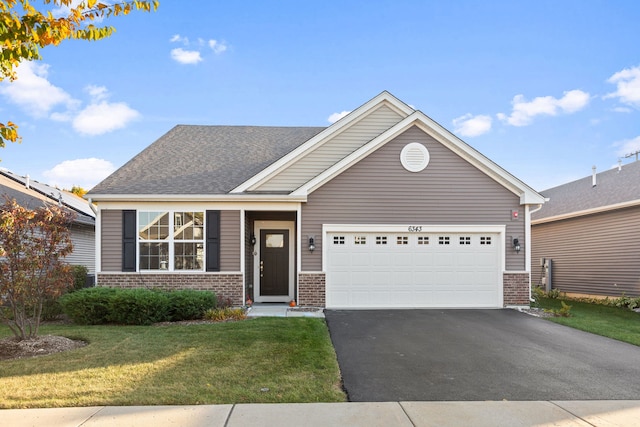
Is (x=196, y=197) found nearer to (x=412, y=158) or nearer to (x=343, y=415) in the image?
(x=412, y=158)

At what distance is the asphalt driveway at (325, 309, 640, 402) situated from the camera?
17.6ft

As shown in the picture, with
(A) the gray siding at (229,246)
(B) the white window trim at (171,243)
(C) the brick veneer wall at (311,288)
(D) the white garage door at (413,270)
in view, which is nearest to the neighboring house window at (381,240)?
(D) the white garage door at (413,270)

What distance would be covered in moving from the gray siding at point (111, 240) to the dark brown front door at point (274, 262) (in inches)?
160

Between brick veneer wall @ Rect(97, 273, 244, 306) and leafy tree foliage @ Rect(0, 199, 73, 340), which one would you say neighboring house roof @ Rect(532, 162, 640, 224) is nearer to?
brick veneer wall @ Rect(97, 273, 244, 306)

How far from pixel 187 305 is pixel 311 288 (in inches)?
134

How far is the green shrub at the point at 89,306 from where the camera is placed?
31.8 ft

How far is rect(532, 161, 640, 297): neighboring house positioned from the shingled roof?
1103 centimetres

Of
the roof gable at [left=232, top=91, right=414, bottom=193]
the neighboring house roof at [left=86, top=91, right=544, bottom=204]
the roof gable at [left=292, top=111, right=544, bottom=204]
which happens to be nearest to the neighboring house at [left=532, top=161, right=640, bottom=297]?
the roof gable at [left=292, top=111, right=544, bottom=204]

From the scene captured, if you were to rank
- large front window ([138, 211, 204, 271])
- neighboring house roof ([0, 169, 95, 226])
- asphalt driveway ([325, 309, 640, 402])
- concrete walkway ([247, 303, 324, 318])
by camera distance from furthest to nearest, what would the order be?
1. neighboring house roof ([0, 169, 95, 226])
2. large front window ([138, 211, 204, 271])
3. concrete walkway ([247, 303, 324, 318])
4. asphalt driveway ([325, 309, 640, 402])

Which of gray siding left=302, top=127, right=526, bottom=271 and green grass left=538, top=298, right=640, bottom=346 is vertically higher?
gray siding left=302, top=127, right=526, bottom=271

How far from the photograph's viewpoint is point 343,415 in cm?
456

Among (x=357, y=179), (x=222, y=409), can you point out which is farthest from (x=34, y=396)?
(x=357, y=179)

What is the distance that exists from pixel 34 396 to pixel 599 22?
16236 millimetres

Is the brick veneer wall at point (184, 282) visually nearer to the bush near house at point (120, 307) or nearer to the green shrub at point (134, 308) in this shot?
the bush near house at point (120, 307)
